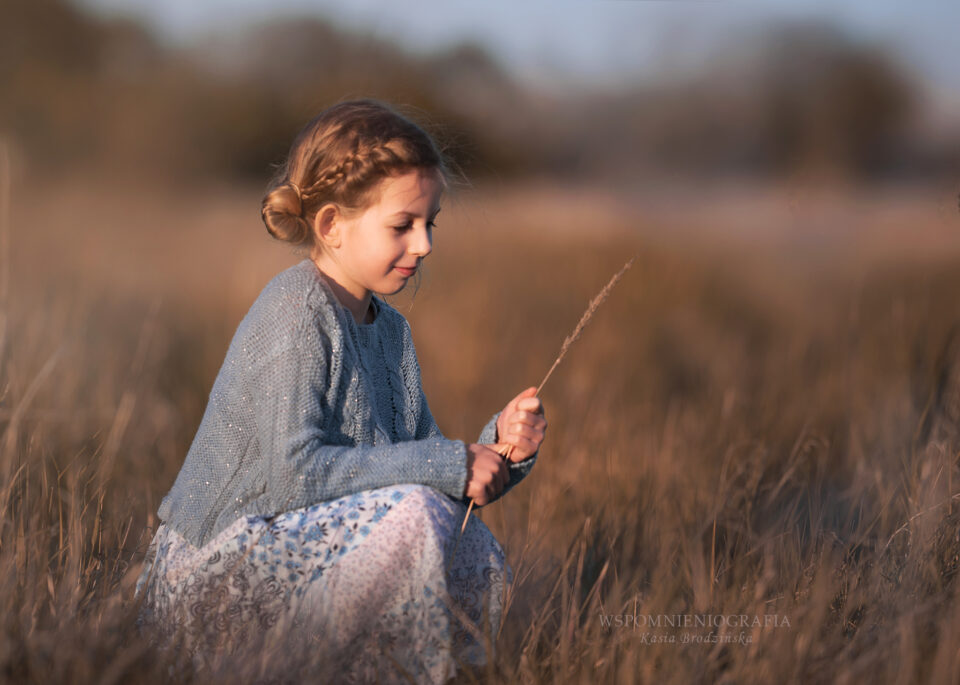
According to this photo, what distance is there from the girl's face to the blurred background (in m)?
0.28

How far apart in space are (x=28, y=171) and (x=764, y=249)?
596cm

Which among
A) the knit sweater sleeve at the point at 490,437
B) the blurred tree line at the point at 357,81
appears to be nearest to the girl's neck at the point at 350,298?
the knit sweater sleeve at the point at 490,437

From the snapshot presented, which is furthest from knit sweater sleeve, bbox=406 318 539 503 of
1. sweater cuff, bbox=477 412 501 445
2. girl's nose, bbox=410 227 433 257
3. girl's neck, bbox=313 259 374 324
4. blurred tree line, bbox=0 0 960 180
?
blurred tree line, bbox=0 0 960 180

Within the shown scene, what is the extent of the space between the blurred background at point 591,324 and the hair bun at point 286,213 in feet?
1.25

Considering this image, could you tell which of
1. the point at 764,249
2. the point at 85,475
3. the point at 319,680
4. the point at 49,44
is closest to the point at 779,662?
the point at 319,680

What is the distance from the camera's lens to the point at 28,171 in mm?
7621

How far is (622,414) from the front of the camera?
3492mm

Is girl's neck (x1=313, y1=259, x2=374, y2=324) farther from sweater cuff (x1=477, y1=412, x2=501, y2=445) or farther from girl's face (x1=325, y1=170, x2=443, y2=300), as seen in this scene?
sweater cuff (x1=477, y1=412, x2=501, y2=445)

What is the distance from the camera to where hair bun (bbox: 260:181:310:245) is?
1.65 m

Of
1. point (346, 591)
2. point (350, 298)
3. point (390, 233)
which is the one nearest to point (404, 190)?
point (390, 233)

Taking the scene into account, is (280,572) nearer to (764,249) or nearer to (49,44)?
(764,249)

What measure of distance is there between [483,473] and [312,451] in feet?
0.92

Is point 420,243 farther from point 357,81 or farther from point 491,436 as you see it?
point 357,81

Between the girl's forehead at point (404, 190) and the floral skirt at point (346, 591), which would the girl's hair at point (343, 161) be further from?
the floral skirt at point (346, 591)
